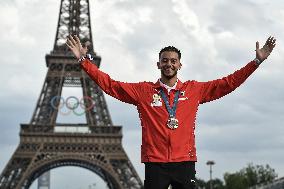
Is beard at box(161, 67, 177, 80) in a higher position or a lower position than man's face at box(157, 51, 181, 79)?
lower

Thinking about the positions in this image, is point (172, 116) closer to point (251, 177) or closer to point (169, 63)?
A: point (169, 63)

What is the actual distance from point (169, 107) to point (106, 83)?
0.88 metres

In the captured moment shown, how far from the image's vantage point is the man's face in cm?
640

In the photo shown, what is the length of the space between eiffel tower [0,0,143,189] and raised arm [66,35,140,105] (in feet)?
214

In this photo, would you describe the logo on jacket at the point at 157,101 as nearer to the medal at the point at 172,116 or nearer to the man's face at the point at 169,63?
the medal at the point at 172,116

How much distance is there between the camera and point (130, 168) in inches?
2928

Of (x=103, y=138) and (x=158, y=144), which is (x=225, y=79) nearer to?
(x=158, y=144)

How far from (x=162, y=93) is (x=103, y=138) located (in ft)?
231

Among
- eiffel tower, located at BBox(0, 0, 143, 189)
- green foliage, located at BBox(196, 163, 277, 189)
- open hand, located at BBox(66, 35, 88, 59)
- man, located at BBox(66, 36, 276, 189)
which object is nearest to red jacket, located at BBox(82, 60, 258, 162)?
man, located at BBox(66, 36, 276, 189)

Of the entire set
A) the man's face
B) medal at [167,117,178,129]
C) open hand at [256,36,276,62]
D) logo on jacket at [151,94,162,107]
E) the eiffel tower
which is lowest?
medal at [167,117,178,129]

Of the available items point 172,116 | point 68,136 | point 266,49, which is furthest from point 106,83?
point 68,136

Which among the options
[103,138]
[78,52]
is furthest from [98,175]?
[78,52]

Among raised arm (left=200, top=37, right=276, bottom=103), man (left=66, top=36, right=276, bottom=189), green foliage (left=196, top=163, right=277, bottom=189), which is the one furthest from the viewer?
green foliage (left=196, top=163, right=277, bottom=189)

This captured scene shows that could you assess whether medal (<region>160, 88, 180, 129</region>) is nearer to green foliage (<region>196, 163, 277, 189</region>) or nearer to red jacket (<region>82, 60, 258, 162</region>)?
red jacket (<region>82, 60, 258, 162</region>)
